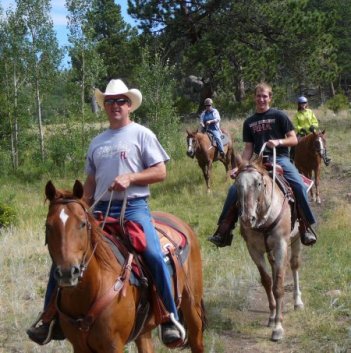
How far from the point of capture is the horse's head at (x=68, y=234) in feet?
10.7

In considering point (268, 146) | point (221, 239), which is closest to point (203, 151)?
point (221, 239)

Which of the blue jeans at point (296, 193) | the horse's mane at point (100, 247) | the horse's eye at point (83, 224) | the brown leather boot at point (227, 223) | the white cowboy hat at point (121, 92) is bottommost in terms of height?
the brown leather boot at point (227, 223)

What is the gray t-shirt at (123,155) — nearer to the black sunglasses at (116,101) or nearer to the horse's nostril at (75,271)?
the black sunglasses at (116,101)

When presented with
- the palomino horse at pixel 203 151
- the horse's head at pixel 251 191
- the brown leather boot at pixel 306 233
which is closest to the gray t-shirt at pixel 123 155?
the horse's head at pixel 251 191

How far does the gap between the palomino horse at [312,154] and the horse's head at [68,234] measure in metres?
11.9

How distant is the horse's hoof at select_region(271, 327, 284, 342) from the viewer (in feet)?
20.4

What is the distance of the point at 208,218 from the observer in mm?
13258

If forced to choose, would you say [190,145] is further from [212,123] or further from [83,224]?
[83,224]

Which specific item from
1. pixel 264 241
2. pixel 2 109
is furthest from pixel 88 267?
pixel 2 109

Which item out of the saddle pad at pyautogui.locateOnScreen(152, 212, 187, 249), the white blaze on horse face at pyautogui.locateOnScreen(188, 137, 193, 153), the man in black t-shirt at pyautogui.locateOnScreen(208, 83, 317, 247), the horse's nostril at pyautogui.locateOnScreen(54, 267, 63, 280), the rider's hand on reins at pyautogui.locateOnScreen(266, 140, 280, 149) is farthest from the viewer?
the white blaze on horse face at pyautogui.locateOnScreen(188, 137, 193, 153)

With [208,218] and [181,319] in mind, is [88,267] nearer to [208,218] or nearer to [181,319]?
[181,319]

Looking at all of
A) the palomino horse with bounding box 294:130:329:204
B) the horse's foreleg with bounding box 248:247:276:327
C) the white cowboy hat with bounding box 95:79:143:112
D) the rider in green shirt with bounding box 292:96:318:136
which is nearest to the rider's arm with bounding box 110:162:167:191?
the white cowboy hat with bounding box 95:79:143:112

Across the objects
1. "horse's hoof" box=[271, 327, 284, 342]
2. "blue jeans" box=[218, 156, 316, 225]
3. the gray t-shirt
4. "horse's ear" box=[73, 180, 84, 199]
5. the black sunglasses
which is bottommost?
"horse's hoof" box=[271, 327, 284, 342]

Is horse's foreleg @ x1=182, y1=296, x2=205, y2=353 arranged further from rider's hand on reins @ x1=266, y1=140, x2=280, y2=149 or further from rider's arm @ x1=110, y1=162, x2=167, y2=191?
rider's hand on reins @ x1=266, y1=140, x2=280, y2=149
